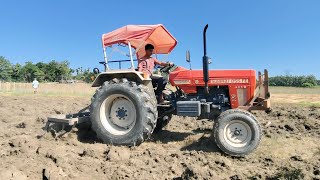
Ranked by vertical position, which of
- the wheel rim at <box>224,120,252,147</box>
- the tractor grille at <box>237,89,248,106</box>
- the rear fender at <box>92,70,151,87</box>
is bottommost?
the wheel rim at <box>224,120,252,147</box>

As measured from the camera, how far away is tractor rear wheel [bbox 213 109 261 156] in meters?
6.06

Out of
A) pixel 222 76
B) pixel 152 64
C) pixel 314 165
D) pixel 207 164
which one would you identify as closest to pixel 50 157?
pixel 207 164

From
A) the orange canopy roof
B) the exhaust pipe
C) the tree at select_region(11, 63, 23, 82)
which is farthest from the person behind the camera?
the tree at select_region(11, 63, 23, 82)

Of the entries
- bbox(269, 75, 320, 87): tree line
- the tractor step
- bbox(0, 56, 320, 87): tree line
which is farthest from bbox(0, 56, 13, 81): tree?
the tractor step

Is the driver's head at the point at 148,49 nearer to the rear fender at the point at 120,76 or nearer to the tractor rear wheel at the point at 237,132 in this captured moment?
the rear fender at the point at 120,76

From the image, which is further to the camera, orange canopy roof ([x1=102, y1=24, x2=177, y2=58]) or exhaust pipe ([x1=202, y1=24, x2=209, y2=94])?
orange canopy roof ([x1=102, y1=24, x2=177, y2=58])

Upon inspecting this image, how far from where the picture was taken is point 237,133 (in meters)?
6.21

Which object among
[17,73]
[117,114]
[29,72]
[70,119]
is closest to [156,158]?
[117,114]

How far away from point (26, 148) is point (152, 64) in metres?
3.03

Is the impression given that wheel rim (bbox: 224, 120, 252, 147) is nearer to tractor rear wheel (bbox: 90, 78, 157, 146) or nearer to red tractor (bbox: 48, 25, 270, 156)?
red tractor (bbox: 48, 25, 270, 156)

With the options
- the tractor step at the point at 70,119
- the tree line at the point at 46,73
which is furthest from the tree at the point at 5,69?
the tractor step at the point at 70,119

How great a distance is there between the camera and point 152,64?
24.4 feet

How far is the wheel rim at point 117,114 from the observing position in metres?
6.80

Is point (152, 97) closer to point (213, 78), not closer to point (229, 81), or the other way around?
point (213, 78)
